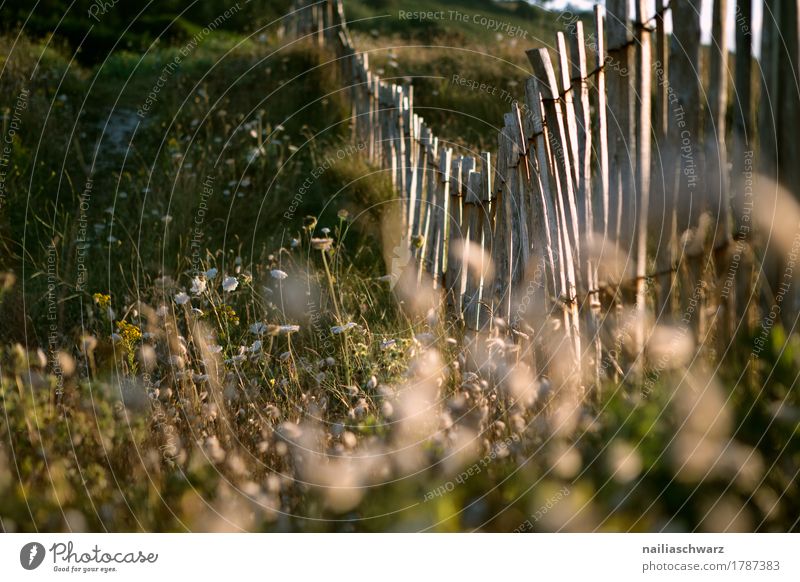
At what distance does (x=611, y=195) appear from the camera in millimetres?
2730

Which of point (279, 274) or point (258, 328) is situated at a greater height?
point (279, 274)

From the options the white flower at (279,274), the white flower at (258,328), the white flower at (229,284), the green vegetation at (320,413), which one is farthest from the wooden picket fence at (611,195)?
the white flower at (229,284)

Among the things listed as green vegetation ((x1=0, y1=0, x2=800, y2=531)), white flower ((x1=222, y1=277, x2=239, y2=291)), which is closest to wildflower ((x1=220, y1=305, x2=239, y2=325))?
green vegetation ((x1=0, y1=0, x2=800, y2=531))

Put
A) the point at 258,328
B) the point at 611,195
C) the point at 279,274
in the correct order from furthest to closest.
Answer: the point at 279,274
the point at 258,328
the point at 611,195

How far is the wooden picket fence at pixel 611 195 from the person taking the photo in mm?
2244

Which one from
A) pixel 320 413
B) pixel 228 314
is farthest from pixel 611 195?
pixel 228 314

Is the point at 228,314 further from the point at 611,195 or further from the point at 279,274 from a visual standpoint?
the point at 611,195

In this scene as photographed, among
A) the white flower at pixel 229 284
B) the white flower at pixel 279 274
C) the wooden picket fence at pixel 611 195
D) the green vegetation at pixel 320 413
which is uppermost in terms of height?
the wooden picket fence at pixel 611 195

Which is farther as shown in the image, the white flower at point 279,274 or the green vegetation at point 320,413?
the white flower at point 279,274

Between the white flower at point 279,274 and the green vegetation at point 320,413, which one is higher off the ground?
the white flower at point 279,274

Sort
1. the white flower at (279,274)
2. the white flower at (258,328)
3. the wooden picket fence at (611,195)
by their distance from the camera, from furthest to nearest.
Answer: the white flower at (279,274) < the white flower at (258,328) < the wooden picket fence at (611,195)

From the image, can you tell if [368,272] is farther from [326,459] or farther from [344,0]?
[344,0]

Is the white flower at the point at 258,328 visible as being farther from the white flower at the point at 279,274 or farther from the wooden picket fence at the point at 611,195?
the wooden picket fence at the point at 611,195
